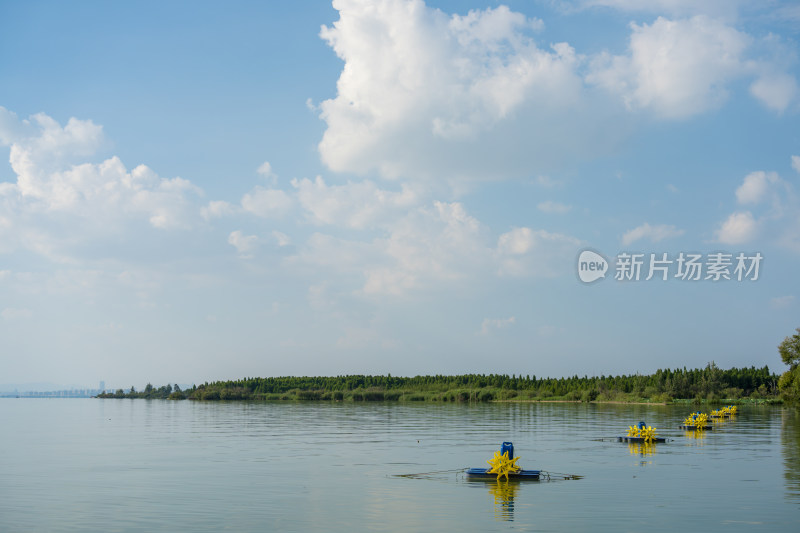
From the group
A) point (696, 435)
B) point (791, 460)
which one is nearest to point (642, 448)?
point (791, 460)

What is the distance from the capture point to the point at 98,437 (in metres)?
83.1

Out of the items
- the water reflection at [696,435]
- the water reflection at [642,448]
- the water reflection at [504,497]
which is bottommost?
the water reflection at [696,435]

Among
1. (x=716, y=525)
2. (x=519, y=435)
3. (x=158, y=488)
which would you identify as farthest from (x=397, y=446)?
(x=716, y=525)

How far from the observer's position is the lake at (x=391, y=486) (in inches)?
1209

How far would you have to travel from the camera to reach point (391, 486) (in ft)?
133

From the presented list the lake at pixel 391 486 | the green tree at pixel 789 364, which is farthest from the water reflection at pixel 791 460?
the green tree at pixel 789 364

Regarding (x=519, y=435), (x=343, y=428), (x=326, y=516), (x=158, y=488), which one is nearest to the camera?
(x=326, y=516)

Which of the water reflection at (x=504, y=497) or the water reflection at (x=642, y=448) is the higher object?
the water reflection at (x=504, y=497)

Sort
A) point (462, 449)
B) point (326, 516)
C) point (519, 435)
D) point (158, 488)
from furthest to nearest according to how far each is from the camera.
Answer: point (519, 435)
point (462, 449)
point (158, 488)
point (326, 516)

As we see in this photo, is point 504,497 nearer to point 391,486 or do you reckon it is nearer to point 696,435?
point 391,486

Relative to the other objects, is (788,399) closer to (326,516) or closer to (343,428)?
(343,428)

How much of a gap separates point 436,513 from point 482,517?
2226mm

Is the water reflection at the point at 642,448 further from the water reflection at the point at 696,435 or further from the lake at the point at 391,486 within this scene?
the water reflection at the point at 696,435

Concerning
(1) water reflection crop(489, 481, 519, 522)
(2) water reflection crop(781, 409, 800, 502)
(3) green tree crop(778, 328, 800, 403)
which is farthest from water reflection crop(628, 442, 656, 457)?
(3) green tree crop(778, 328, 800, 403)
